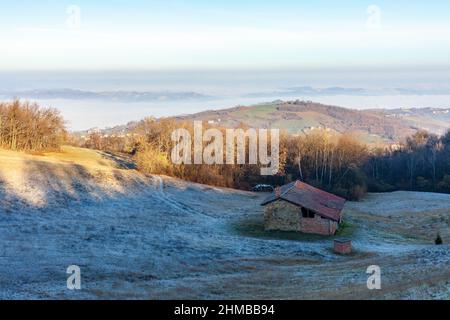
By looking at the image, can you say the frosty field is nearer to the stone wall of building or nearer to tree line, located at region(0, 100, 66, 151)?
the stone wall of building

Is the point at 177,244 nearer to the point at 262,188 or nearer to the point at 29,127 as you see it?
the point at 262,188

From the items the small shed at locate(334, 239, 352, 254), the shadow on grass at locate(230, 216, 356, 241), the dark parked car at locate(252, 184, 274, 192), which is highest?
the small shed at locate(334, 239, 352, 254)

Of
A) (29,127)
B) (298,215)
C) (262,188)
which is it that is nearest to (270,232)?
(298,215)

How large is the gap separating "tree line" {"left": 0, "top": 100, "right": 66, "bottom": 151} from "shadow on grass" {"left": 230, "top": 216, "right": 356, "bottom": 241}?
4461 cm

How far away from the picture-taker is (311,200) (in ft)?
161

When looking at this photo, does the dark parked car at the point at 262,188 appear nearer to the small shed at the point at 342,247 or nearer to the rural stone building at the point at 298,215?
the rural stone building at the point at 298,215

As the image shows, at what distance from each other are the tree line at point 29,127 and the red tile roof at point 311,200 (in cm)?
4658

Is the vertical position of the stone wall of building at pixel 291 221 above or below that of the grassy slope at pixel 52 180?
below

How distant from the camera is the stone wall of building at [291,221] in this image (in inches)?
1812

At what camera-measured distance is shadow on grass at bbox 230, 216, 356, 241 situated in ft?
145

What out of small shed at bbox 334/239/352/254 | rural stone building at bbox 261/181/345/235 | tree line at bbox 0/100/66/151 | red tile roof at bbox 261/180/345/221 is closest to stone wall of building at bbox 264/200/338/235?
rural stone building at bbox 261/181/345/235

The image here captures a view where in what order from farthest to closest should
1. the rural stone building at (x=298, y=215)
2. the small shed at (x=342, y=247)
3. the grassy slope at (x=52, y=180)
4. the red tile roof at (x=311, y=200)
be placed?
the grassy slope at (x=52, y=180) < the red tile roof at (x=311, y=200) < the rural stone building at (x=298, y=215) < the small shed at (x=342, y=247)

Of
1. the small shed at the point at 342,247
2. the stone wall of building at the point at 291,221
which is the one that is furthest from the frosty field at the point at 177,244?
the stone wall of building at the point at 291,221
